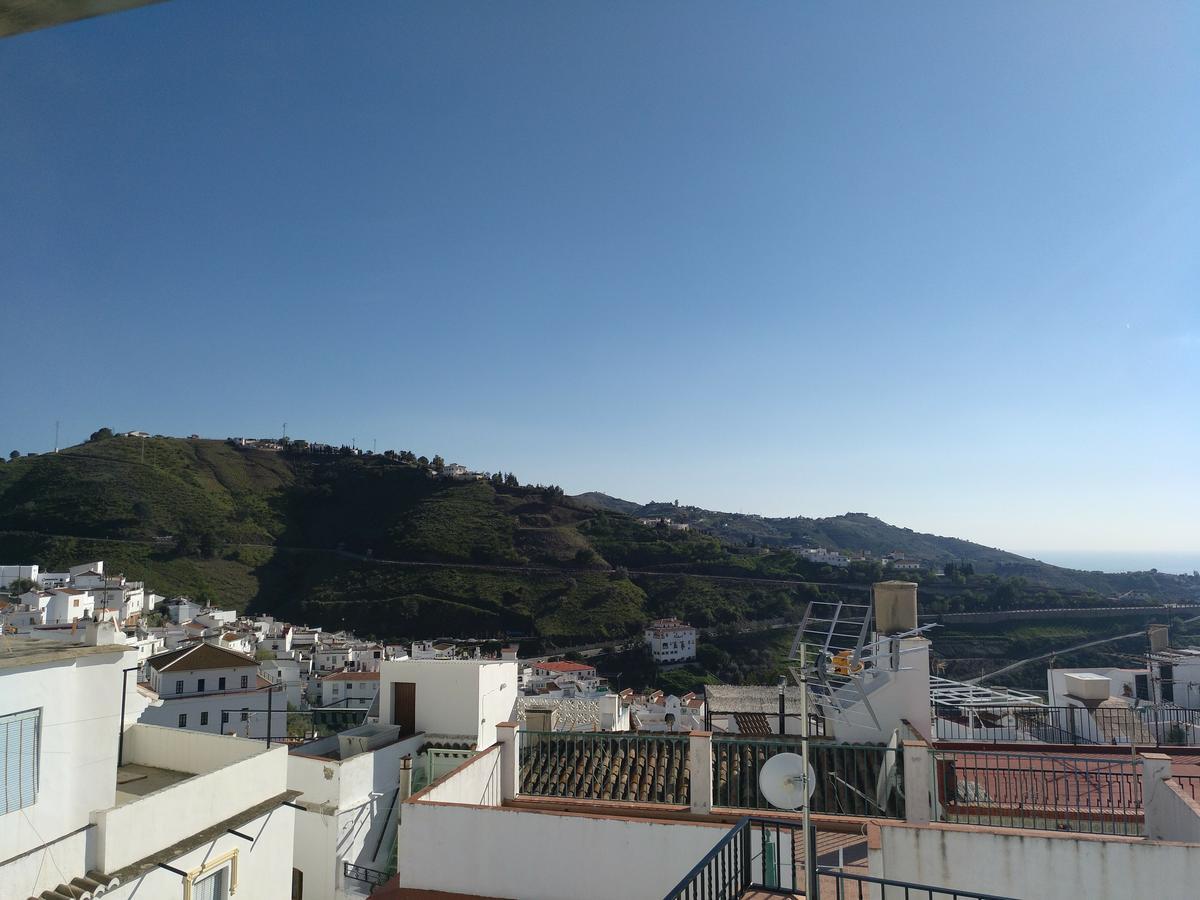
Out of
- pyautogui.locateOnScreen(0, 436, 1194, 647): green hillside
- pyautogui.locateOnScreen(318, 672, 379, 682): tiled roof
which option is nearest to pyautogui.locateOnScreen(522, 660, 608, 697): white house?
pyautogui.locateOnScreen(318, 672, 379, 682): tiled roof

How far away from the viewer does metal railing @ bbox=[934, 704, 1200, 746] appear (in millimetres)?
11172

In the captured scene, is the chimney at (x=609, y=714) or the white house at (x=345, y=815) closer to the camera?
the white house at (x=345, y=815)

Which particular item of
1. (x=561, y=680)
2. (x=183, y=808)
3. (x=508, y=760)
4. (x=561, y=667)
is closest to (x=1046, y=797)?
(x=508, y=760)

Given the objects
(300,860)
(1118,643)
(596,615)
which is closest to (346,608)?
(596,615)

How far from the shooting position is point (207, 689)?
100 ft

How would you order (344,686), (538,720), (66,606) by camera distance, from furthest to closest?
(66,606) → (344,686) → (538,720)

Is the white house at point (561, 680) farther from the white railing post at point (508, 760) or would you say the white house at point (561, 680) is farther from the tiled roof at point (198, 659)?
the white railing post at point (508, 760)

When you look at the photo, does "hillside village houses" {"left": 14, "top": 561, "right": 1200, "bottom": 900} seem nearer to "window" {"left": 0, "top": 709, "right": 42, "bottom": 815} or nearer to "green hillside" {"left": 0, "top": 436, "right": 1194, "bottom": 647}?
"window" {"left": 0, "top": 709, "right": 42, "bottom": 815}

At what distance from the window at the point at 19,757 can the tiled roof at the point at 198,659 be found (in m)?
26.7

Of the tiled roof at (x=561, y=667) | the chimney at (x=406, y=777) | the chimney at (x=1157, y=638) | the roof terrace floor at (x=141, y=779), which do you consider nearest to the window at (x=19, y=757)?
the roof terrace floor at (x=141, y=779)

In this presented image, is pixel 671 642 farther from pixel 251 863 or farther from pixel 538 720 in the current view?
pixel 251 863

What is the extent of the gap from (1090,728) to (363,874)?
38.9 feet

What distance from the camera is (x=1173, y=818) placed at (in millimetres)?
5738

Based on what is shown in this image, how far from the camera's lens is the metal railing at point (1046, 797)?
21.0ft
